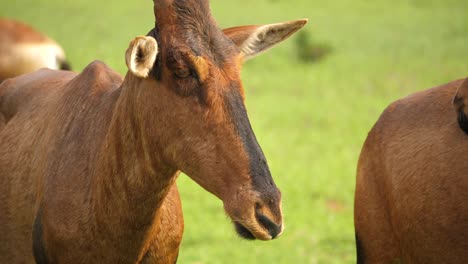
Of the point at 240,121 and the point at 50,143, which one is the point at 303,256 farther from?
the point at 240,121

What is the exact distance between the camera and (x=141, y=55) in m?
3.55

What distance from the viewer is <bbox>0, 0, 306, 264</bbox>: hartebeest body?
3.51 m

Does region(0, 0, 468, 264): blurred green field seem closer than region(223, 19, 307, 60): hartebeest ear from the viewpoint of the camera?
No

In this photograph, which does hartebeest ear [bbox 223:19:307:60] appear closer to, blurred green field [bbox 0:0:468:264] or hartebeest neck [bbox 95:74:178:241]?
hartebeest neck [bbox 95:74:178:241]

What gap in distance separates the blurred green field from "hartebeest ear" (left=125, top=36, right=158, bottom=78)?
14.4 ft

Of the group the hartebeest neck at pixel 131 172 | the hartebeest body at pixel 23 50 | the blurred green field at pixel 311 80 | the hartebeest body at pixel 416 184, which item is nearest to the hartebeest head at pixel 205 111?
the hartebeest neck at pixel 131 172

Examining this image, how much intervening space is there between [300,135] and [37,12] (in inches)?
432

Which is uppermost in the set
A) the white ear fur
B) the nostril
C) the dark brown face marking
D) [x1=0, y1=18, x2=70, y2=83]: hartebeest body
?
the white ear fur

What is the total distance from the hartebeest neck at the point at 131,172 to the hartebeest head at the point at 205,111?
106 mm

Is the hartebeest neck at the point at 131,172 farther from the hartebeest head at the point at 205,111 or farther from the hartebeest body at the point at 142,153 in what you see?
the hartebeest head at the point at 205,111

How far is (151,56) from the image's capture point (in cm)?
352

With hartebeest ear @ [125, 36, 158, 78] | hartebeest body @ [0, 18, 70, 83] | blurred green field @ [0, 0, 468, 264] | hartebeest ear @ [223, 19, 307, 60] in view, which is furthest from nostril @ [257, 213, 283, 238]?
hartebeest body @ [0, 18, 70, 83]

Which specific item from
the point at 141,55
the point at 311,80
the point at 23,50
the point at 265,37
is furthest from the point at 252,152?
the point at 311,80

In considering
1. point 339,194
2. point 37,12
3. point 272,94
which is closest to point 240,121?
point 339,194
